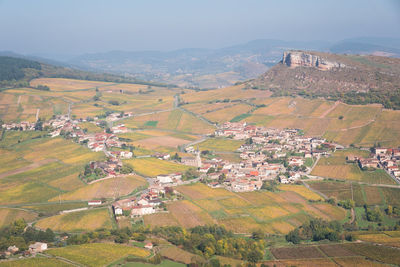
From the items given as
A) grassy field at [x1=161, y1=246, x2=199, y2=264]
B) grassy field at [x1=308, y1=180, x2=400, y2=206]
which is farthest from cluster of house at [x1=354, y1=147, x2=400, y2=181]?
grassy field at [x1=161, y1=246, x2=199, y2=264]

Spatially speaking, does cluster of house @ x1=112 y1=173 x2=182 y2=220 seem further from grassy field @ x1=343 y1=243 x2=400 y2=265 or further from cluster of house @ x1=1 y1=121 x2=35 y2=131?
cluster of house @ x1=1 y1=121 x2=35 y2=131

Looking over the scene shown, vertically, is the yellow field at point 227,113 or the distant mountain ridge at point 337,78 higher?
the distant mountain ridge at point 337,78

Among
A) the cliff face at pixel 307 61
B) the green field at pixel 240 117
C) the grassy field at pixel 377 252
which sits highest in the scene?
the cliff face at pixel 307 61

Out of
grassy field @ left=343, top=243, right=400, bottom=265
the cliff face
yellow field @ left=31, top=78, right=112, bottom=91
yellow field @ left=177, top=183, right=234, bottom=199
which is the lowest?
yellow field @ left=177, top=183, right=234, bottom=199

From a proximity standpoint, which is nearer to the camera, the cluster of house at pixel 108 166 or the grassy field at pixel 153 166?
the cluster of house at pixel 108 166

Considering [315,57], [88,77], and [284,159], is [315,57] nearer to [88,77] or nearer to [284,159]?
[284,159]

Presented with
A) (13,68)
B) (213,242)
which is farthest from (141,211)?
(13,68)

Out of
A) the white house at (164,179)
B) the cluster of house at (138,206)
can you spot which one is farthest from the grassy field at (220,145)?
the cluster of house at (138,206)

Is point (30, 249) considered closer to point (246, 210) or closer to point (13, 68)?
point (246, 210)

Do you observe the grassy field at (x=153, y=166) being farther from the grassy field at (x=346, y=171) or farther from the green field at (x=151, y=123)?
the green field at (x=151, y=123)
